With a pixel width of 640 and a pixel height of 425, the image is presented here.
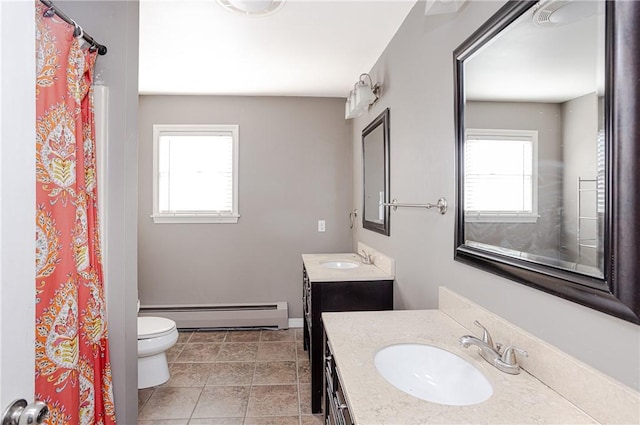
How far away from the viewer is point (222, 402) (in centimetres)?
226

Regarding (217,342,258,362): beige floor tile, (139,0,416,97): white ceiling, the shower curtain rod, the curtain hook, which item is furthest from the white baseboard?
the curtain hook

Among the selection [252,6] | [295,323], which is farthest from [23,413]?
[295,323]

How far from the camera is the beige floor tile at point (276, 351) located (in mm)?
2912

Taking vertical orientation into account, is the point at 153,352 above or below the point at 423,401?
below

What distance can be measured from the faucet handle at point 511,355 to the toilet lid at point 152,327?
2141mm

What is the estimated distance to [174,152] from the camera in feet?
11.8

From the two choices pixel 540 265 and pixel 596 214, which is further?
pixel 540 265

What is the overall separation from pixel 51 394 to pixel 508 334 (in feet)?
5.24

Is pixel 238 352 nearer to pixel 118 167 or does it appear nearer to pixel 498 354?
pixel 118 167

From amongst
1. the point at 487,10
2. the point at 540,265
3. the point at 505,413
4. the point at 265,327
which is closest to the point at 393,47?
the point at 487,10

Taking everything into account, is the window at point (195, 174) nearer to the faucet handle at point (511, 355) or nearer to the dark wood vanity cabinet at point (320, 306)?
the dark wood vanity cabinet at point (320, 306)

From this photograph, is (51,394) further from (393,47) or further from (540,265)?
(393,47)

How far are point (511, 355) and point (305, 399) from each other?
166 centimetres

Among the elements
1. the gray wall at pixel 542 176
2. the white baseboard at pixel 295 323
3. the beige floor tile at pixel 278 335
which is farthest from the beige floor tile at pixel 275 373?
the gray wall at pixel 542 176
